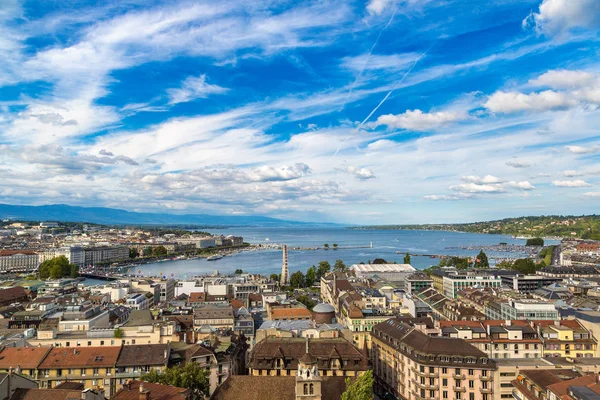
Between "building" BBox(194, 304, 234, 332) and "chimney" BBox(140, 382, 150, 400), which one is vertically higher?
"chimney" BBox(140, 382, 150, 400)

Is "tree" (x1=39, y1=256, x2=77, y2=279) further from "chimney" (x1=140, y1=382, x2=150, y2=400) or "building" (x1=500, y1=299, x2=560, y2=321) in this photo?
"chimney" (x1=140, y1=382, x2=150, y2=400)

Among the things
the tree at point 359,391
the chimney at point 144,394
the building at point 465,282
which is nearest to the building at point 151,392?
the chimney at point 144,394

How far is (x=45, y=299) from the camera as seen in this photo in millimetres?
71875

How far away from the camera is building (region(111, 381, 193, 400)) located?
2623cm

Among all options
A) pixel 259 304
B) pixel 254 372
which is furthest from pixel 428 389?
pixel 259 304

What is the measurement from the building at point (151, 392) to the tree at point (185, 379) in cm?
149

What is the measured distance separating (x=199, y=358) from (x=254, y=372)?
200 inches

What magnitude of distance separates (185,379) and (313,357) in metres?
12.0

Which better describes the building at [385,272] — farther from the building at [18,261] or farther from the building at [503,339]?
the building at [18,261]

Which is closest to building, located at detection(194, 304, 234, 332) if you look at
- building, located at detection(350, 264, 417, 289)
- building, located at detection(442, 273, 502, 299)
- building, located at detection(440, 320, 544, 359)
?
building, located at detection(440, 320, 544, 359)

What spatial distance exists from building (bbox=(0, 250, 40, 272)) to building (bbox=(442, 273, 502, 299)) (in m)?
147

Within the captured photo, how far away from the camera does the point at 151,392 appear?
89.2ft

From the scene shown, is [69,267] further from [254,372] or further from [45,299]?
[254,372]

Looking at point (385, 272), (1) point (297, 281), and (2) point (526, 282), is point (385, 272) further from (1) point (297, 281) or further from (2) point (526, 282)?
(2) point (526, 282)
